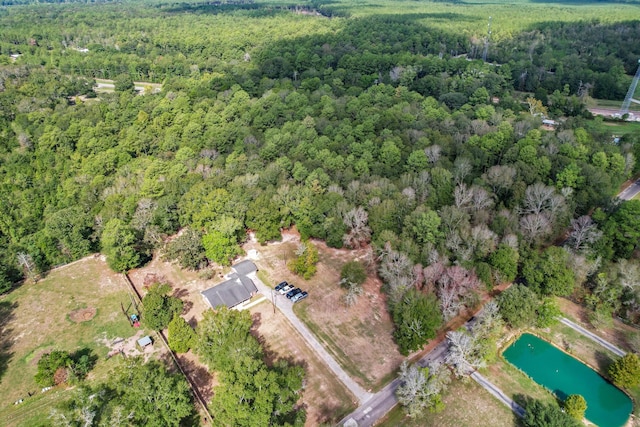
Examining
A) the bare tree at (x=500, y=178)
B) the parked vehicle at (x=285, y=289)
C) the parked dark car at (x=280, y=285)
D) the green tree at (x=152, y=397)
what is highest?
the bare tree at (x=500, y=178)

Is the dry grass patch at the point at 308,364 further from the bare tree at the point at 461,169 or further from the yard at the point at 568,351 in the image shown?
the bare tree at the point at 461,169

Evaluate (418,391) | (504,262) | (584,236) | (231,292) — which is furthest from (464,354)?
(584,236)

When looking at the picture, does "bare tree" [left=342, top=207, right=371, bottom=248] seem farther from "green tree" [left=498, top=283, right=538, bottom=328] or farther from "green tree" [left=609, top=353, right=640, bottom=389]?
"green tree" [left=609, top=353, right=640, bottom=389]

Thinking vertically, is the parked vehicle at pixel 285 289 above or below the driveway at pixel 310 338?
A: above

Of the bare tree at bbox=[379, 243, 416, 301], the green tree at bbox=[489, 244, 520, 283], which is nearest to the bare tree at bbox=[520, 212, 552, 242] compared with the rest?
the green tree at bbox=[489, 244, 520, 283]

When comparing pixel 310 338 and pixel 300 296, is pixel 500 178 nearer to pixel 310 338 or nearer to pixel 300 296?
pixel 300 296

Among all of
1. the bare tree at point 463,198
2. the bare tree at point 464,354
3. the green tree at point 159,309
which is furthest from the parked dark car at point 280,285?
the bare tree at point 463,198
